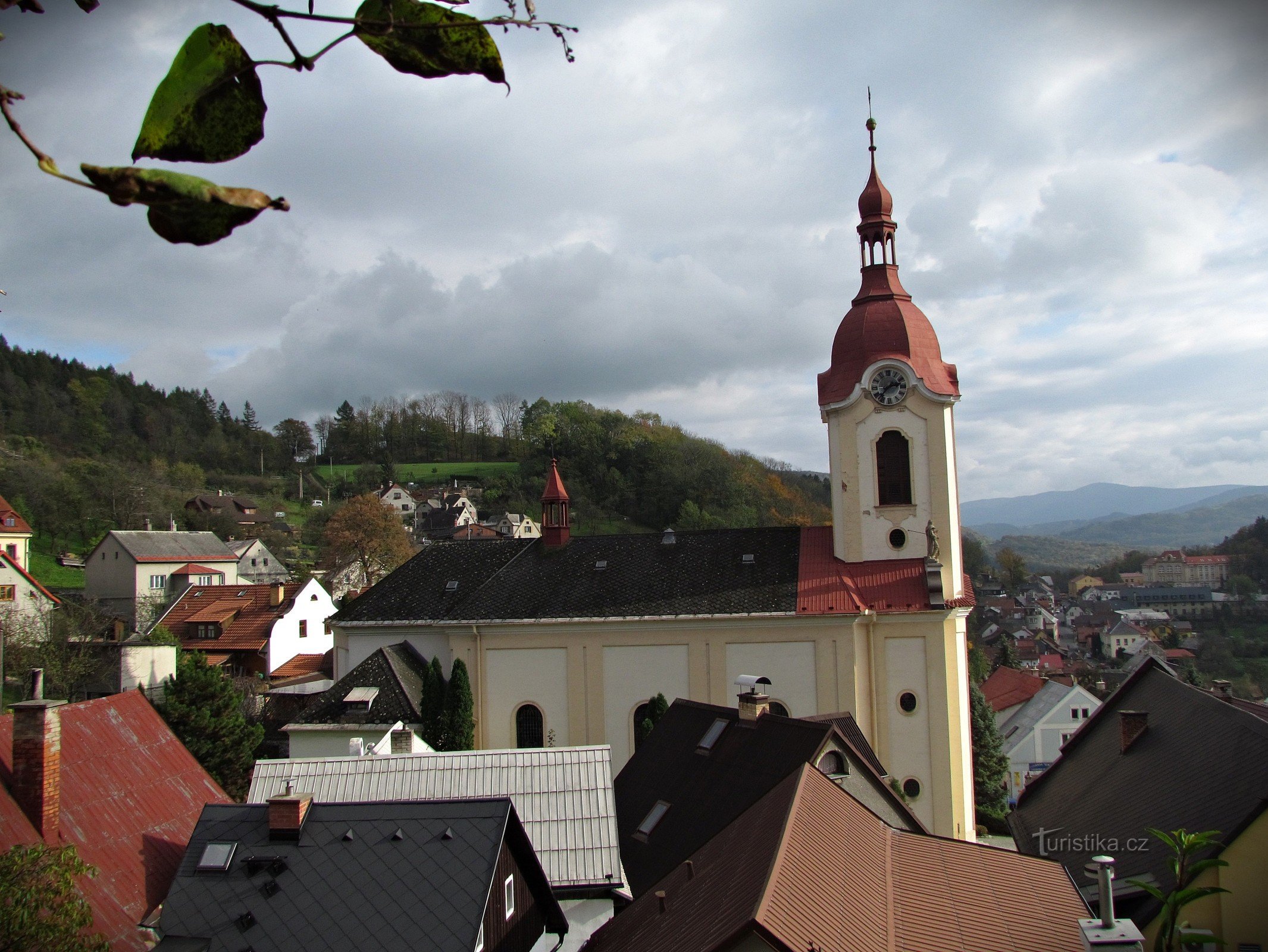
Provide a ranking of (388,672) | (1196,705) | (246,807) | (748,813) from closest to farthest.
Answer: (246,807)
(748,813)
(1196,705)
(388,672)

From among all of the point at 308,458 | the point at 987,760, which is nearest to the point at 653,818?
the point at 987,760

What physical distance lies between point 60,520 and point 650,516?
4312cm

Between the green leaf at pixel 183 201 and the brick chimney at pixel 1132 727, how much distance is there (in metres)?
21.6

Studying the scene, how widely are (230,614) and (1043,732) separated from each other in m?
A: 43.7

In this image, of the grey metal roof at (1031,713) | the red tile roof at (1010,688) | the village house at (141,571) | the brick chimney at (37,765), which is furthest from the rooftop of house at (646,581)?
the red tile roof at (1010,688)

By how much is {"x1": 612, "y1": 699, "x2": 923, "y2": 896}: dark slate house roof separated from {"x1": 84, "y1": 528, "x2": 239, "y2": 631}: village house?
143 feet

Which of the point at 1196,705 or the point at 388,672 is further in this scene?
the point at 388,672

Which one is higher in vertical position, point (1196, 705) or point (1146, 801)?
point (1196, 705)

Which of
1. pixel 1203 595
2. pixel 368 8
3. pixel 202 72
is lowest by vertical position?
pixel 1203 595

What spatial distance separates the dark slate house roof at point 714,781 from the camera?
16156 mm

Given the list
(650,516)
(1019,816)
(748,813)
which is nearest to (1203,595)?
(650,516)

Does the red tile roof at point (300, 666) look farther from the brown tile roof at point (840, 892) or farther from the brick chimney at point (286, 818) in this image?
the brown tile roof at point (840, 892)

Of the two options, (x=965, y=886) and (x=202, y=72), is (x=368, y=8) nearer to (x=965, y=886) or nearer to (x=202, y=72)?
(x=202, y=72)

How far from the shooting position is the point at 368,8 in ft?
6.40
